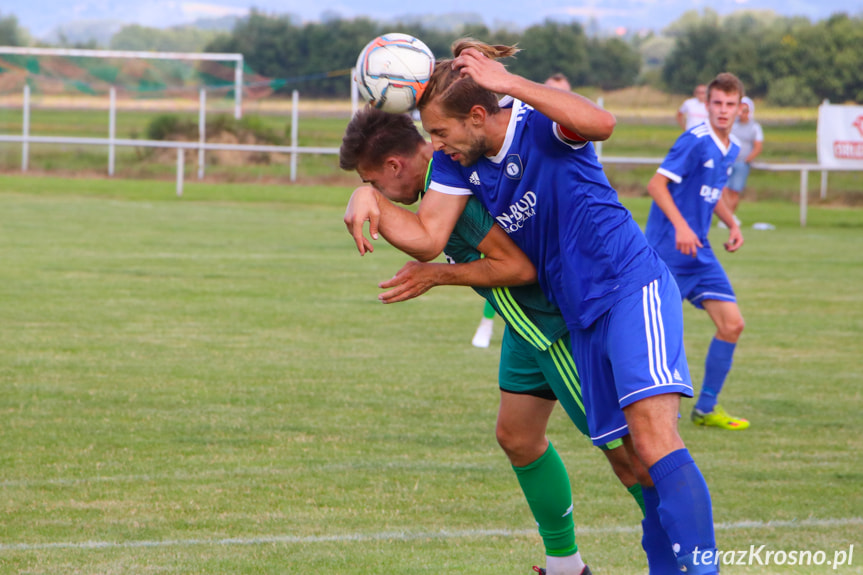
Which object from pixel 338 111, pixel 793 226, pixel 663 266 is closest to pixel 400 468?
pixel 663 266

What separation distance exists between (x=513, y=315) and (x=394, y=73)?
0.98m

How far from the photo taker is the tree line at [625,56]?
3816cm

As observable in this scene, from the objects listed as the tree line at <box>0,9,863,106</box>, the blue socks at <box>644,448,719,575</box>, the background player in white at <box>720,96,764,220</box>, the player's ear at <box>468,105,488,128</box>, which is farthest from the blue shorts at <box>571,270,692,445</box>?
the tree line at <box>0,9,863,106</box>

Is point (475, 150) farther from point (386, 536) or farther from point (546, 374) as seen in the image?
point (386, 536)

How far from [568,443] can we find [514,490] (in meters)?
1.02

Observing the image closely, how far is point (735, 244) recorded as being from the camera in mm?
7660

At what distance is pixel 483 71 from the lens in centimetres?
354

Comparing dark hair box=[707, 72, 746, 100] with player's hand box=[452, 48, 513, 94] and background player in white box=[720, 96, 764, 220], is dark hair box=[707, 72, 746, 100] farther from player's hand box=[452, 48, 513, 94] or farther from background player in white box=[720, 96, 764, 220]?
background player in white box=[720, 96, 764, 220]

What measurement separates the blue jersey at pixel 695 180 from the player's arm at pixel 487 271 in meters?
3.47

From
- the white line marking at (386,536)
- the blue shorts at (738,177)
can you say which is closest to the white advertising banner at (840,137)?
the blue shorts at (738,177)

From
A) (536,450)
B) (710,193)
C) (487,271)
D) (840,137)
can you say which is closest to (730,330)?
(710,193)

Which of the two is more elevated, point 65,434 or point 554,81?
point 554,81

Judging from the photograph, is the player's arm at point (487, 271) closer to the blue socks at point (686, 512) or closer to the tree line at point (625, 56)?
the blue socks at point (686, 512)

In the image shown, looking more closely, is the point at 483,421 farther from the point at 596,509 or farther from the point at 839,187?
the point at 839,187
